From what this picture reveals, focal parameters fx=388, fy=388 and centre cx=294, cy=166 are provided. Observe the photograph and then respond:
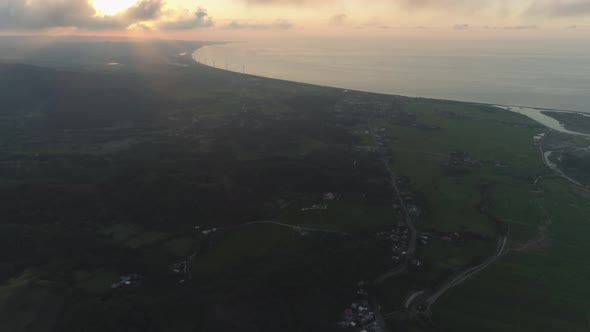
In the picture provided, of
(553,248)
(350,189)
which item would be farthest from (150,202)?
(553,248)

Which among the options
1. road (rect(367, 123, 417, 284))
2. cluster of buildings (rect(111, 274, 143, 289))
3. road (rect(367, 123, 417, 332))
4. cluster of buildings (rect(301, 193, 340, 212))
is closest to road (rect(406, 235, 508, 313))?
road (rect(367, 123, 417, 332))

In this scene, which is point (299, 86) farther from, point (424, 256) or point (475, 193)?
point (424, 256)

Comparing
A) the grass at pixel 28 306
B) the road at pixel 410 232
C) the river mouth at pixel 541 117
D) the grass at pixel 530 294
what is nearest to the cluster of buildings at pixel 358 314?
the road at pixel 410 232

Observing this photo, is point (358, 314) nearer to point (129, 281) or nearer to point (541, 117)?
point (129, 281)

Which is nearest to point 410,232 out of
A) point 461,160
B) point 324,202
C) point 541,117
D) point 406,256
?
point 406,256

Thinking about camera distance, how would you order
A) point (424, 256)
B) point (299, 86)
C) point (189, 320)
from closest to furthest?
point (189, 320) < point (424, 256) < point (299, 86)

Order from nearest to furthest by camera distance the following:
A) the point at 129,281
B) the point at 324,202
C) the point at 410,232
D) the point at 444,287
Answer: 1. the point at 129,281
2. the point at 444,287
3. the point at 410,232
4. the point at 324,202

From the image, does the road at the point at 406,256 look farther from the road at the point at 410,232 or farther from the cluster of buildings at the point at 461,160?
the cluster of buildings at the point at 461,160

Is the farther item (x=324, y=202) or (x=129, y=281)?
(x=324, y=202)
